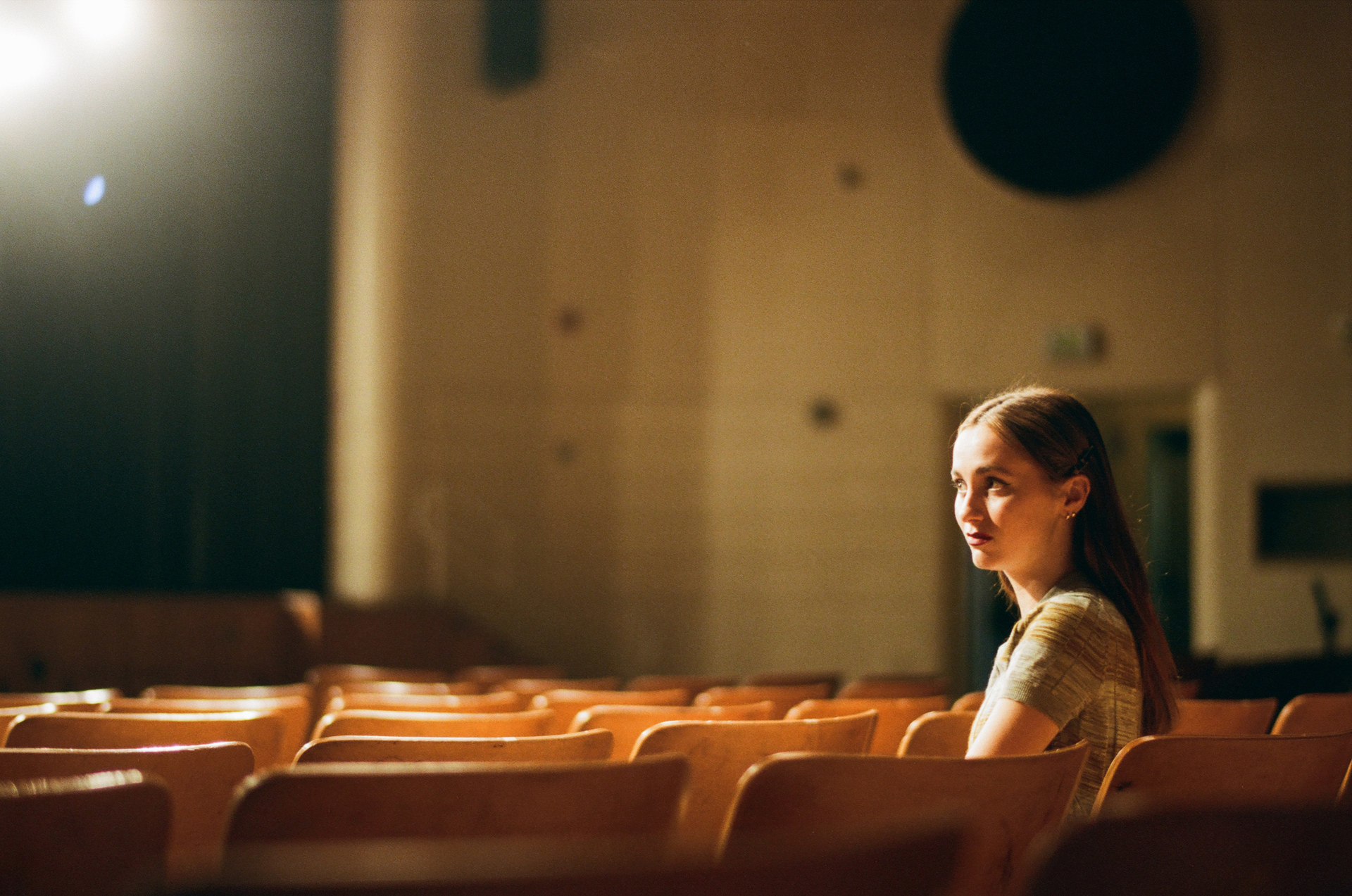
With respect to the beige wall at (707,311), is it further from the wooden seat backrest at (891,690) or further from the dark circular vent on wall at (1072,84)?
the wooden seat backrest at (891,690)

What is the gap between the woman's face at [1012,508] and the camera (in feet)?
6.16

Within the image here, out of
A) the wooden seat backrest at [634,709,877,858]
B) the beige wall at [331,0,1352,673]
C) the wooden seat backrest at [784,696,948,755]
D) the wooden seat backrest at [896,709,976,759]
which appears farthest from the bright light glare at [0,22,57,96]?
the wooden seat backrest at [896,709,976,759]

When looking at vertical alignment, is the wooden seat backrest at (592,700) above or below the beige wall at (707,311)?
below

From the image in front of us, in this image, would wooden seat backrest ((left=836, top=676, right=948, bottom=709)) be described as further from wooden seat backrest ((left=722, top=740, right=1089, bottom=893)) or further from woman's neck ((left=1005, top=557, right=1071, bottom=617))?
wooden seat backrest ((left=722, top=740, right=1089, bottom=893))

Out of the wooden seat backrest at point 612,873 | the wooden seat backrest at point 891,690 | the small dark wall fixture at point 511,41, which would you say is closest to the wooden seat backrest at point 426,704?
the wooden seat backrest at point 891,690

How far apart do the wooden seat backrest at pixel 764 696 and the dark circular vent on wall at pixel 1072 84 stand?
5.95 meters

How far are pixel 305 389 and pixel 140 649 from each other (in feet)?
8.26

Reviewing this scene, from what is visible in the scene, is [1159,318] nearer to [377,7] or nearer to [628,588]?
[628,588]

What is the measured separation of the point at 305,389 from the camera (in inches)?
351

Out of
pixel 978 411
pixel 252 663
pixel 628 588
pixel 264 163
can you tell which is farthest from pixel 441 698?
pixel 264 163

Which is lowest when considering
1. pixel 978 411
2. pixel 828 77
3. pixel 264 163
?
pixel 978 411

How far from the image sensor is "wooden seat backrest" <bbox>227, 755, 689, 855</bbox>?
113cm

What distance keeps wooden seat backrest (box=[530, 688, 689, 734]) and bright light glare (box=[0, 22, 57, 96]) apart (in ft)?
19.1

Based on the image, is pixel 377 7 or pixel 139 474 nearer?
pixel 139 474
